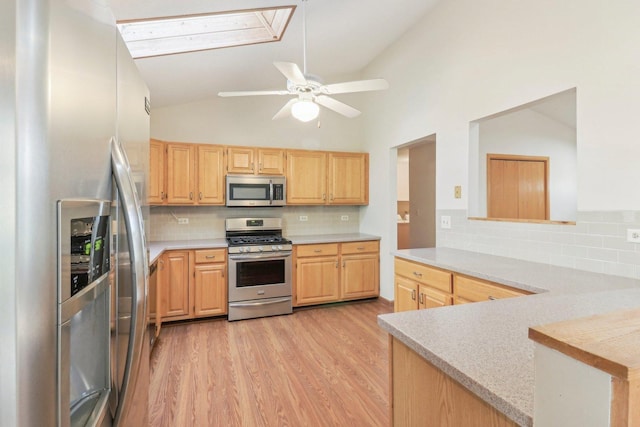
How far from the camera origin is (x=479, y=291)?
1915mm

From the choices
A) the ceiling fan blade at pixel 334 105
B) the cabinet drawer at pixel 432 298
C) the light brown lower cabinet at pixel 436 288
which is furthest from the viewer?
the ceiling fan blade at pixel 334 105

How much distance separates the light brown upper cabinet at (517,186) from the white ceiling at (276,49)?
1.94 m

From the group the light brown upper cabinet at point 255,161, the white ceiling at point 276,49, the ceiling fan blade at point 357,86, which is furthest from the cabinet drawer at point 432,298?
the light brown upper cabinet at point 255,161

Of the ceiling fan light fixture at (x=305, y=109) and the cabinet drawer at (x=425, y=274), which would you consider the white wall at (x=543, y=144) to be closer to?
the cabinet drawer at (x=425, y=274)

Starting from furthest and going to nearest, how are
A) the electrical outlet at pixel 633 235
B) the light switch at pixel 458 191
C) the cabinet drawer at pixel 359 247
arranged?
the cabinet drawer at pixel 359 247 → the light switch at pixel 458 191 → the electrical outlet at pixel 633 235

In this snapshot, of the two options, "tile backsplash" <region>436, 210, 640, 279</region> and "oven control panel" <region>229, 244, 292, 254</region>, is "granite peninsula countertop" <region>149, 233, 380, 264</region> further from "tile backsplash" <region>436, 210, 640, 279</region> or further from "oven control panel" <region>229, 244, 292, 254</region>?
"tile backsplash" <region>436, 210, 640, 279</region>

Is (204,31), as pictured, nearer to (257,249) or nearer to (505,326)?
(257,249)

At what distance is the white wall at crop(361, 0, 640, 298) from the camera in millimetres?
1747

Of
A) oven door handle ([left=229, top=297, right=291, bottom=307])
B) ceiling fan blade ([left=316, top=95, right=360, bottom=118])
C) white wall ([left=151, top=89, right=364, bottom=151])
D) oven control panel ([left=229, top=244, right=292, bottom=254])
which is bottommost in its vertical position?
oven door handle ([left=229, top=297, right=291, bottom=307])

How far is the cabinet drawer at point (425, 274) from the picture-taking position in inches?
85.9

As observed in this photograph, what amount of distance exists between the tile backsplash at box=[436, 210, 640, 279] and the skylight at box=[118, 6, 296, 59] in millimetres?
2331

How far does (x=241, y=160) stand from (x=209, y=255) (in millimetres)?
1229

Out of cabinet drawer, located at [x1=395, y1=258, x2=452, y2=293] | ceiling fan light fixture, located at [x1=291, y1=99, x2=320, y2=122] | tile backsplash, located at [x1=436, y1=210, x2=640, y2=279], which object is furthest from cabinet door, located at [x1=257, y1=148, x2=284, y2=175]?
tile backsplash, located at [x1=436, y1=210, x2=640, y2=279]

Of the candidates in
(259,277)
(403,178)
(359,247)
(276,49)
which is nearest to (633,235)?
(359,247)
